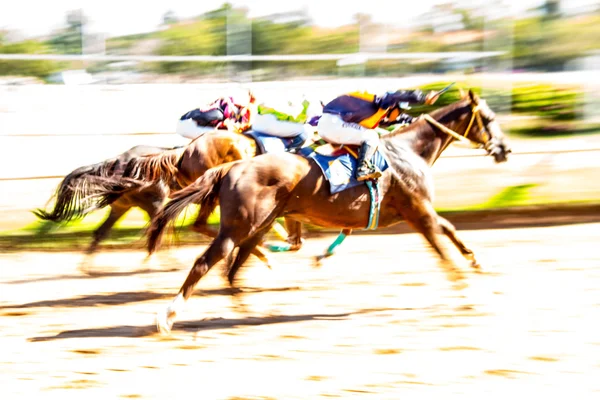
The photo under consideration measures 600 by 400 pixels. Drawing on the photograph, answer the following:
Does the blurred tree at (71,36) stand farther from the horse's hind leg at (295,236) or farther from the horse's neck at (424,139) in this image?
the horse's neck at (424,139)

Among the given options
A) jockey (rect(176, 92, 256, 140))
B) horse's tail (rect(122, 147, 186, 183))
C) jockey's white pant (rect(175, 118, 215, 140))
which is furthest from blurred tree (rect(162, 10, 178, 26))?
horse's tail (rect(122, 147, 186, 183))

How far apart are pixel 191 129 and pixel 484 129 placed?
3.33 m

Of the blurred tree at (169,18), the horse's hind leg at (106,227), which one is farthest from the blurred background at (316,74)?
the horse's hind leg at (106,227)

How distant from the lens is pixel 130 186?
8.13m

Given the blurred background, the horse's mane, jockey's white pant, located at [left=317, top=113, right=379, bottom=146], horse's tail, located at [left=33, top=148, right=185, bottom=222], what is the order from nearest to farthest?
1. jockey's white pant, located at [left=317, top=113, right=379, bottom=146]
2. the horse's mane
3. horse's tail, located at [left=33, top=148, right=185, bottom=222]
4. the blurred background

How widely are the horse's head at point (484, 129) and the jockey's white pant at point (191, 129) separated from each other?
9.66ft

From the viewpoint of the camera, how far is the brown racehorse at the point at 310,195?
659cm

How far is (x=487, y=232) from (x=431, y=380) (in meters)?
6.19

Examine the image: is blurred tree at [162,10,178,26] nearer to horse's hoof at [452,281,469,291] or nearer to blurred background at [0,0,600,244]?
blurred background at [0,0,600,244]

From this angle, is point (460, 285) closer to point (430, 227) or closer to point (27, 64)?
point (430, 227)

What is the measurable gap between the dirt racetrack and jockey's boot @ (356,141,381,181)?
113cm

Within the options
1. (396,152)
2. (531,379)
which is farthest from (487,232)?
(531,379)

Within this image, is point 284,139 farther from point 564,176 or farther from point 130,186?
point 564,176

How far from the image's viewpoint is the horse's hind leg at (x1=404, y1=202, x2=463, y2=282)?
7238 mm
